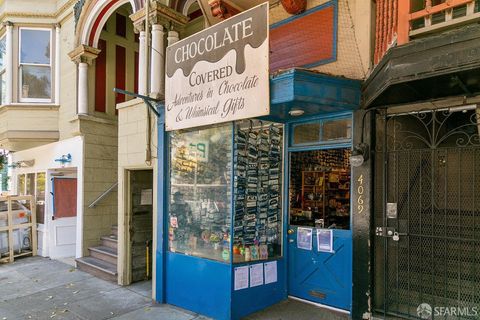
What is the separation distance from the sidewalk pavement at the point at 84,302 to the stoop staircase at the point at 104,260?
14 cm

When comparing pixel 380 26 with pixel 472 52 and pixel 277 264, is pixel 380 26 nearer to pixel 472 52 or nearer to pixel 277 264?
pixel 472 52

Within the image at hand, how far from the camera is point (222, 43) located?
4914 millimetres

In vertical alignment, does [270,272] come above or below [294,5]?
below

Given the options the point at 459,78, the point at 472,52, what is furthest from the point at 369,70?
the point at 472,52

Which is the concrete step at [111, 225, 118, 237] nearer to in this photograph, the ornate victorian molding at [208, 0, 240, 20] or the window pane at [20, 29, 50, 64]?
the window pane at [20, 29, 50, 64]

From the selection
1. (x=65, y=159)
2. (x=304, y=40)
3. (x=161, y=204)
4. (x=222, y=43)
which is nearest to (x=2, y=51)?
(x=65, y=159)

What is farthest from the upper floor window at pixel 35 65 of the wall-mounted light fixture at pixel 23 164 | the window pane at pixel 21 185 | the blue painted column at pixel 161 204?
the blue painted column at pixel 161 204

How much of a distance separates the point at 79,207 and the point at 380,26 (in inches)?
298

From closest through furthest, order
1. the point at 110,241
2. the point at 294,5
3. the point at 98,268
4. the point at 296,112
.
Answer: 1. the point at 296,112
2. the point at 294,5
3. the point at 98,268
4. the point at 110,241

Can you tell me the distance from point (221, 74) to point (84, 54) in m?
5.70

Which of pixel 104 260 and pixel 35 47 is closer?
pixel 104 260

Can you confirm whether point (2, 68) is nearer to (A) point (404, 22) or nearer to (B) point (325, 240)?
(B) point (325, 240)

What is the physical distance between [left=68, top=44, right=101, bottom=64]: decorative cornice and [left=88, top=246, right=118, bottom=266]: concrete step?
4.70 m

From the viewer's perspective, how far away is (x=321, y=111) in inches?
194
